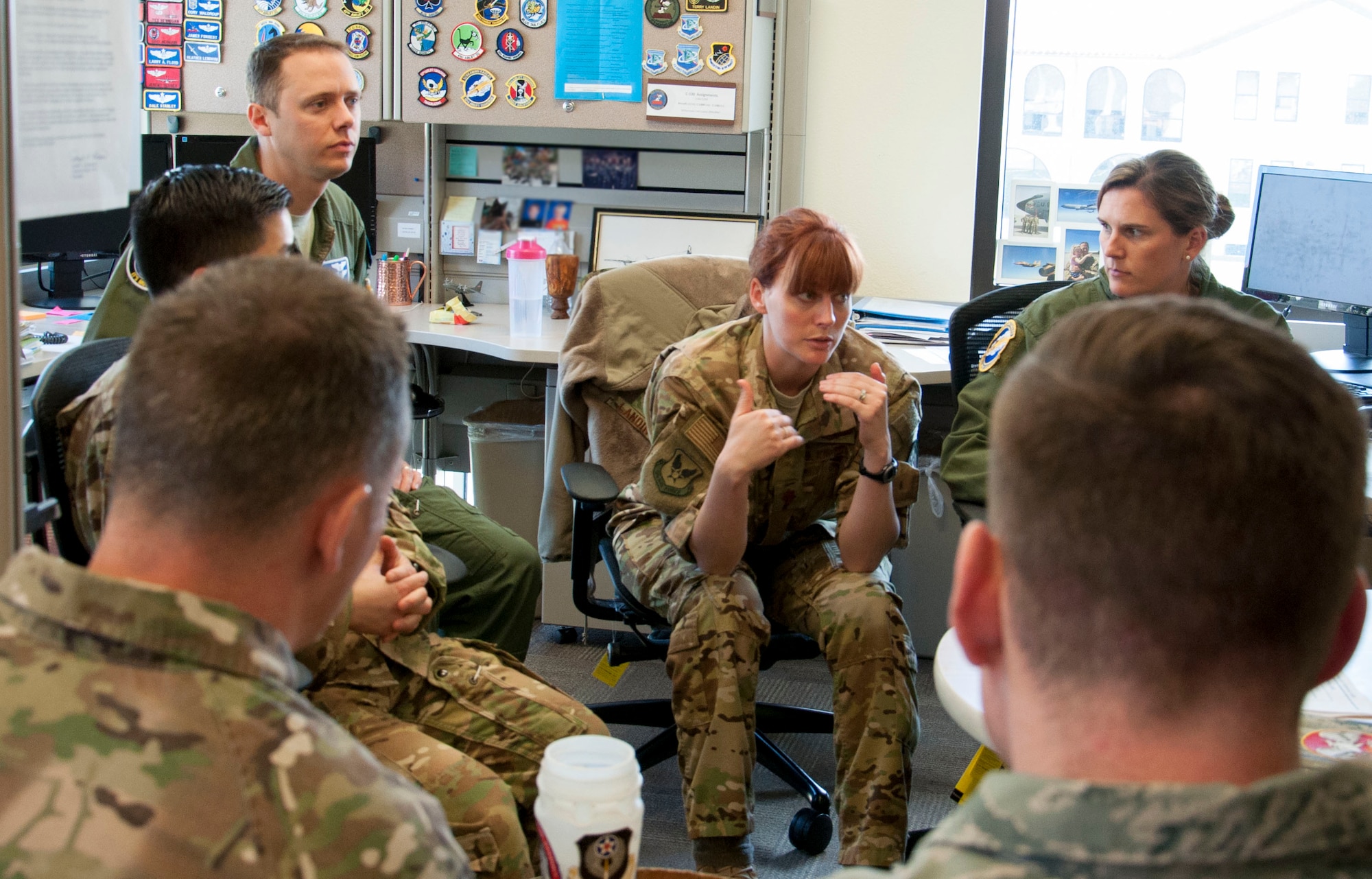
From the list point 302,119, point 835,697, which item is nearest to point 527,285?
point 302,119

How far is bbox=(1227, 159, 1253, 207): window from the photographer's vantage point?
3285 millimetres

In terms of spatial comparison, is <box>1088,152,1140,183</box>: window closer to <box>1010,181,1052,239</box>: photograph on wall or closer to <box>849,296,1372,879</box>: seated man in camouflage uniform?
<box>1010,181,1052,239</box>: photograph on wall

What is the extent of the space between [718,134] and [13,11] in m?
2.36

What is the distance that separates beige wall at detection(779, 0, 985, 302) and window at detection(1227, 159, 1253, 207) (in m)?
0.67

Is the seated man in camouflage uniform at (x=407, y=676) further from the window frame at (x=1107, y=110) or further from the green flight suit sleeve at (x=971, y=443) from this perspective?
the window frame at (x=1107, y=110)

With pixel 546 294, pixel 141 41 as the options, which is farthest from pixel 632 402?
pixel 141 41

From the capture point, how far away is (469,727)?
1.58m

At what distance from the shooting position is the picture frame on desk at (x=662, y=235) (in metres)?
→ 3.21

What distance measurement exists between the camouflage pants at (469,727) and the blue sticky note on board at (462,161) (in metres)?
1.97

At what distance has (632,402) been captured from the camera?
2443mm

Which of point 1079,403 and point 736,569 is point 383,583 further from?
point 1079,403

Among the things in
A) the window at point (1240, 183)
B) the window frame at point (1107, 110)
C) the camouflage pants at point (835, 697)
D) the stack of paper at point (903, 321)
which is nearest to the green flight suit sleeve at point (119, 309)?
the camouflage pants at point (835, 697)

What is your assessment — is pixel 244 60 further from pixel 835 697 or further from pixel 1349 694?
pixel 1349 694

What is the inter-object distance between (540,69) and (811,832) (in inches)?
74.7
